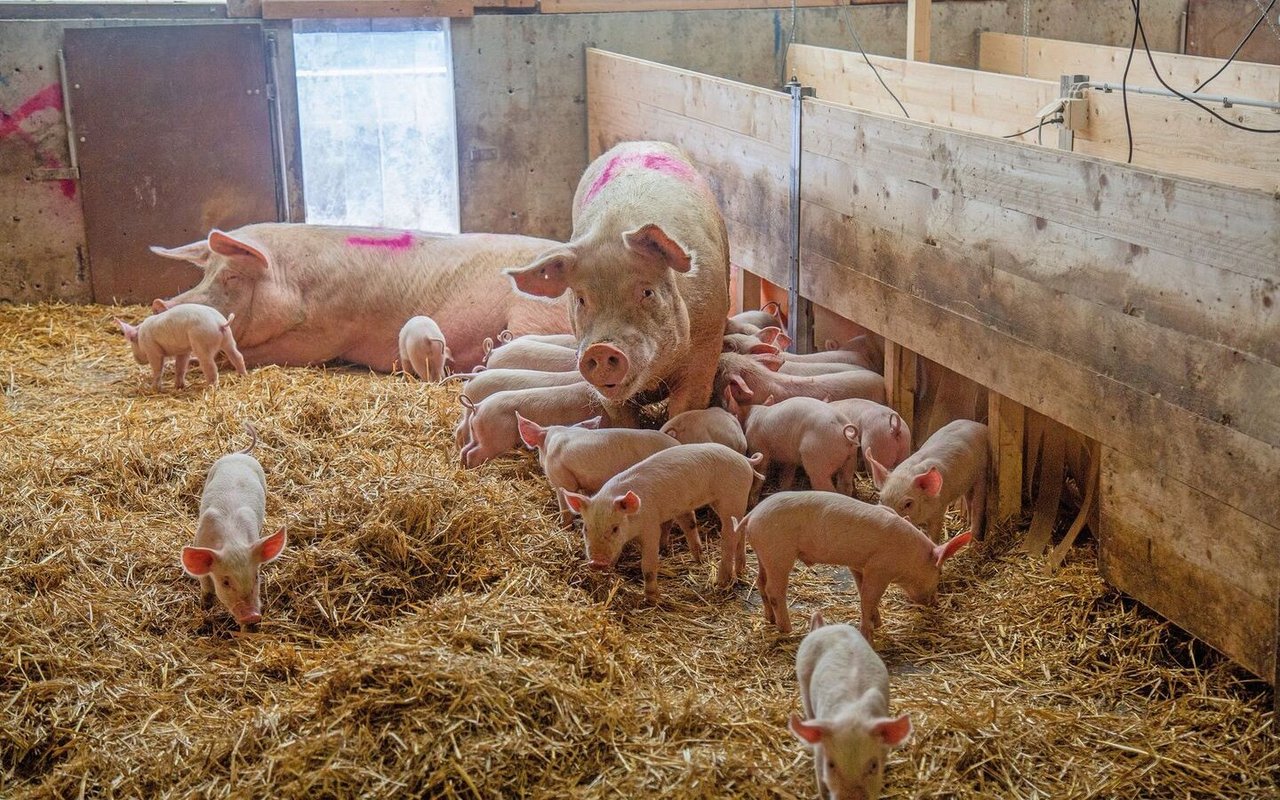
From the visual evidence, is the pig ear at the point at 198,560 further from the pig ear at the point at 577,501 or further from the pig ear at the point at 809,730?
the pig ear at the point at 809,730

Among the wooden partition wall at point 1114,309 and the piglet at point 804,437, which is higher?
the wooden partition wall at point 1114,309

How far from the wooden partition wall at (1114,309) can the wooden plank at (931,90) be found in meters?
1.55

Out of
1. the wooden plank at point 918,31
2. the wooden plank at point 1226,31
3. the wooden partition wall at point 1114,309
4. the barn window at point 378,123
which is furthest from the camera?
the wooden plank at point 1226,31

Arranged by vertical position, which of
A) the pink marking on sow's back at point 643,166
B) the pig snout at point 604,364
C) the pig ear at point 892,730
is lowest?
the pig ear at point 892,730

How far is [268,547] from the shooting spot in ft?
13.9

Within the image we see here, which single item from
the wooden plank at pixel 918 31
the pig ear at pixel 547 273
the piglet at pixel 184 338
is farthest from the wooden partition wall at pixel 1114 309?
the piglet at pixel 184 338

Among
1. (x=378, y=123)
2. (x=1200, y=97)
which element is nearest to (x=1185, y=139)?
(x=1200, y=97)

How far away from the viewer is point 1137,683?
3.87 m

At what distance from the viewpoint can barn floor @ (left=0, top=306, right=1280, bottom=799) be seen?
3346mm

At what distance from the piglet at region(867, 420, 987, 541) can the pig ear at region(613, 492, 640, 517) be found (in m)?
0.96

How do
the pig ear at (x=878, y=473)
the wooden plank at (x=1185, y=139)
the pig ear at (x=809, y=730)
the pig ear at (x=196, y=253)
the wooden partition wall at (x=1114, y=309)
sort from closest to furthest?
the pig ear at (x=809, y=730)
the wooden partition wall at (x=1114, y=309)
the pig ear at (x=878, y=473)
the wooden plank at (x=1185, y=139)
the pig ear at (x=196, y=253)

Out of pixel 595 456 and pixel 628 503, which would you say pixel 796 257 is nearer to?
pixel 595 456

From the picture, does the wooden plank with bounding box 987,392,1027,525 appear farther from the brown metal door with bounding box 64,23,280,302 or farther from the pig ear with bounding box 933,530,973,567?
the brown metal door with bounding box 64,23,280,302

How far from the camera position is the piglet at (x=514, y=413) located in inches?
217
